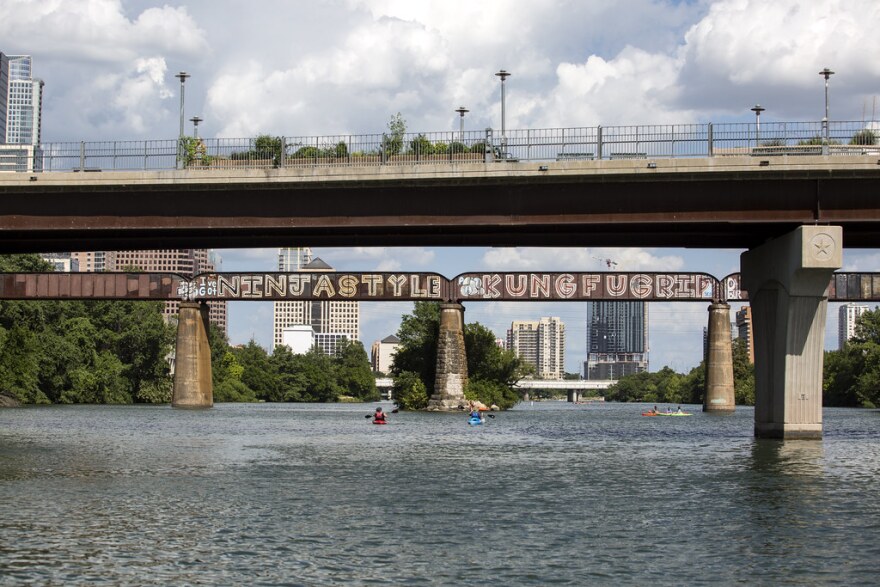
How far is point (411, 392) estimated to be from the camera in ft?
382

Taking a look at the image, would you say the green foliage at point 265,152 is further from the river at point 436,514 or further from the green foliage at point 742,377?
the green foliage at point 742,377

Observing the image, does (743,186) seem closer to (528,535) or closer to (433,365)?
(528,535)

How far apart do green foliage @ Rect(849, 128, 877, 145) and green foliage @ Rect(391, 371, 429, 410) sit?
66.6 m

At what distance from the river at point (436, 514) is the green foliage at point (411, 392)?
58.3 metres

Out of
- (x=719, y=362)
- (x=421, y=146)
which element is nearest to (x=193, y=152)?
(x=421, y=146)

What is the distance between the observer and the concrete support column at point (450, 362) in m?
98.6

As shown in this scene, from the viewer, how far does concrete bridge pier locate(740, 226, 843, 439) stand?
52438 millimetres

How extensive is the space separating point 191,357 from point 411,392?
23985mm

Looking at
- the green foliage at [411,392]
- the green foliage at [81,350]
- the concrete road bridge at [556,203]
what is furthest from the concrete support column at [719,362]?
the green foliage at [81,350]

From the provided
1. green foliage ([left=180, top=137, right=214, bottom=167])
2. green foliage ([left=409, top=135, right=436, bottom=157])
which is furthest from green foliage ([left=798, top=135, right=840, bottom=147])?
green foliage ([left=180, top=137, right=214, bottom=167])

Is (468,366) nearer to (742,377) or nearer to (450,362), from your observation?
(450,362)

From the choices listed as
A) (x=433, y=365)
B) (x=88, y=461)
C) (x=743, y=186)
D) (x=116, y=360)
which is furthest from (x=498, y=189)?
(x=116, y=360)

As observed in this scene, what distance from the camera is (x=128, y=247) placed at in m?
71.9

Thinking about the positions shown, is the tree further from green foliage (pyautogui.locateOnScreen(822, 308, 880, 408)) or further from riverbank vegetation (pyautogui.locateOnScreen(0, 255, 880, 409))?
green foliage (pyautogui.locateOnScreen(822, 308, 880, 408))
